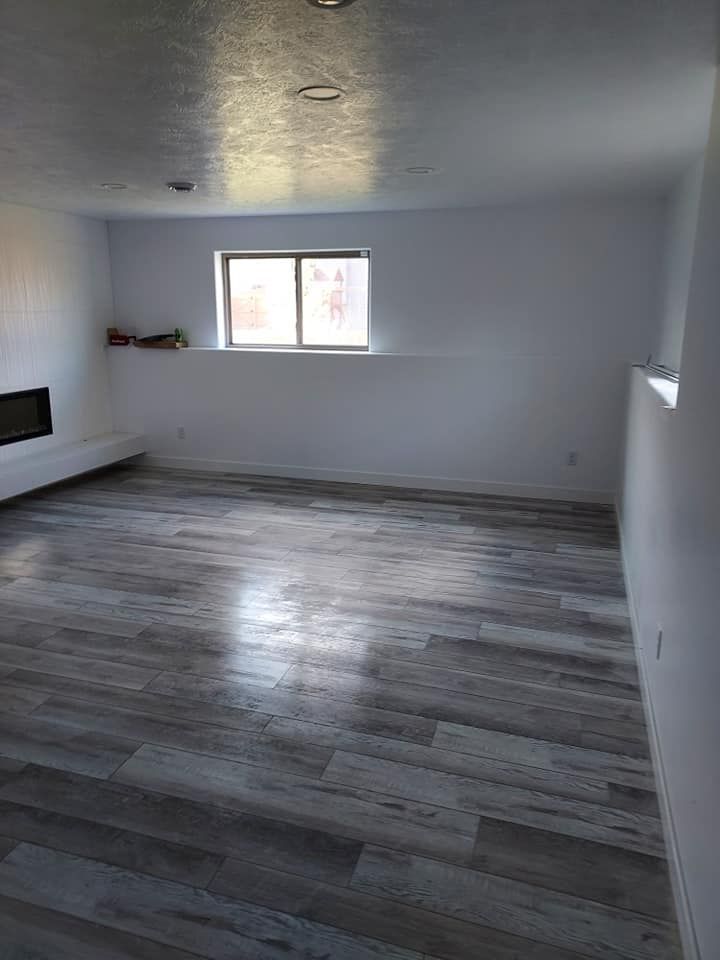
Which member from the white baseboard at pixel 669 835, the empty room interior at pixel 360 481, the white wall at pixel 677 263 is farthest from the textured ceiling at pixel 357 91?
the white baseboard at pixel 669 835

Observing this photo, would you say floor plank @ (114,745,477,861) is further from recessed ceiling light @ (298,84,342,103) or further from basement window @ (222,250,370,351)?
basement window @ (222,250,370,351)

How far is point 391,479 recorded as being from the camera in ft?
19.8

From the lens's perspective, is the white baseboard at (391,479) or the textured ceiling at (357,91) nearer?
the textured ceiling at (357,91)

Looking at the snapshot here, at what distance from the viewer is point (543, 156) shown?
3520 mm

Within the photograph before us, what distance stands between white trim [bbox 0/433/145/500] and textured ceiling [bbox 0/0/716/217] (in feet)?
6.94

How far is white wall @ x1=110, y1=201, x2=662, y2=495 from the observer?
5.27 metres

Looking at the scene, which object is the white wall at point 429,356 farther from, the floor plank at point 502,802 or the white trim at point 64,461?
the floor plank at point 502,802

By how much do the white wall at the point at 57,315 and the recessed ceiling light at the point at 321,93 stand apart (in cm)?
375

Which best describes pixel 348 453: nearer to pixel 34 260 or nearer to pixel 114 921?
pixel 34 260

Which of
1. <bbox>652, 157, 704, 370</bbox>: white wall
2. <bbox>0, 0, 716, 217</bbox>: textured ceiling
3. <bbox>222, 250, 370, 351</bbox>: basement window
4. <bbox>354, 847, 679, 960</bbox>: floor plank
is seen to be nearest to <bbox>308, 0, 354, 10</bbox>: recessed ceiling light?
<bbox>0, 0, 716, 217</bbox>: textured ceiling

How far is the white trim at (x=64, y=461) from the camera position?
514 centimetres

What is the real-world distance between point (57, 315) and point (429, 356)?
3265mm

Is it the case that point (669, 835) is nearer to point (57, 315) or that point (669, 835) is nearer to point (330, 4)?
point (330, 4)

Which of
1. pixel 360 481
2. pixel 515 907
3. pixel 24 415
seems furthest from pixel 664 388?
pixel 24 415
